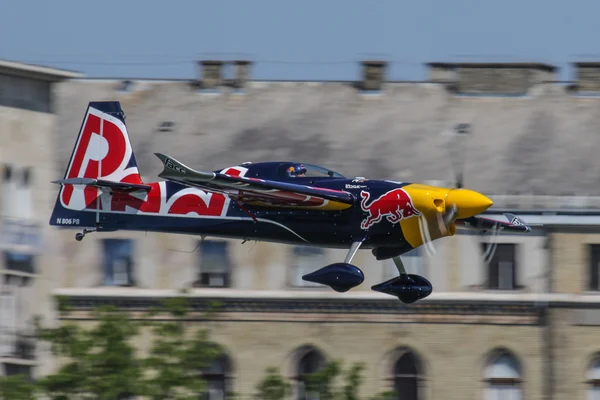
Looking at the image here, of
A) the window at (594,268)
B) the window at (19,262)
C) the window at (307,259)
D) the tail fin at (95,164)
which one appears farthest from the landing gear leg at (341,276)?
the window at (19,262)

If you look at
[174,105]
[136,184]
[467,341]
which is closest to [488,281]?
[467,341]

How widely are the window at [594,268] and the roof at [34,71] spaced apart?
61.2 feet

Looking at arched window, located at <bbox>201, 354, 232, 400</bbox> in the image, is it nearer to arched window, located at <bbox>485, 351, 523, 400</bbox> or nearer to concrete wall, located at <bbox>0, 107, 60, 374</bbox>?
concrete wall, located at <bbox>0, 107, 60, 374</bbox>

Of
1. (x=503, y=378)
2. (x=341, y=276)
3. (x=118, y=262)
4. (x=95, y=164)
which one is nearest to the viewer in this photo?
(x=341, y=276)

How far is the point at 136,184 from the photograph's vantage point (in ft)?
167

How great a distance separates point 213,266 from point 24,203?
6.72 metres

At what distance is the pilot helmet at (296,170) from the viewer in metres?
48.2

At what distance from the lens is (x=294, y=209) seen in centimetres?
4847

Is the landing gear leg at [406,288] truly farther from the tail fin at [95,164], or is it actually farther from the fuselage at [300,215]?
the tail fin at [95,164]

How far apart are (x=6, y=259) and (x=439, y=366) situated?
14.9m

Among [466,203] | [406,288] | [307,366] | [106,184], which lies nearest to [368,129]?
[307,366]

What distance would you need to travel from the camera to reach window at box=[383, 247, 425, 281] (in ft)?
233

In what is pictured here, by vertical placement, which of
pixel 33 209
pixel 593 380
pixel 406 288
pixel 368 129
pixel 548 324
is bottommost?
pixel 406 288

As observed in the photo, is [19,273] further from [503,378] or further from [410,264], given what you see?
[503,378]
